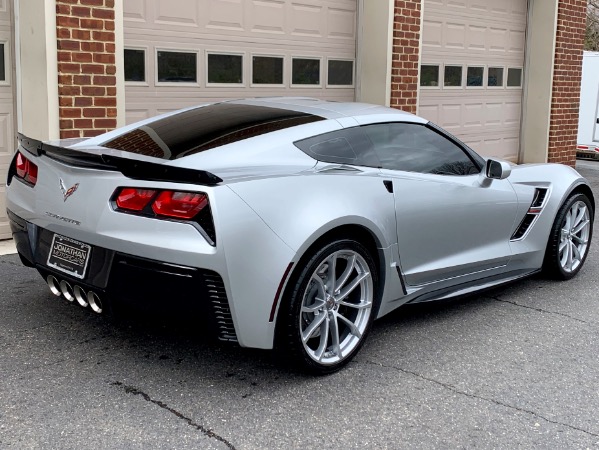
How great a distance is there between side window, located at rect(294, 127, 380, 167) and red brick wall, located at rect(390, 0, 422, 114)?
5294 millimetres

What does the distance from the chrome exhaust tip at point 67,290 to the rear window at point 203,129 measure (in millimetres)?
777

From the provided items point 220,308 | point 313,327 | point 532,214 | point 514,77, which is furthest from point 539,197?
point 514,77

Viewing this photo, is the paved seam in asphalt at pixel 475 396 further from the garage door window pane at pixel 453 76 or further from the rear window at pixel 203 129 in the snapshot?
the garage door window pane at pixel 453 76

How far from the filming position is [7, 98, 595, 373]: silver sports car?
349 centimetres

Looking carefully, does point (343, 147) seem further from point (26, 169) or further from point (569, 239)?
point (569, 239)

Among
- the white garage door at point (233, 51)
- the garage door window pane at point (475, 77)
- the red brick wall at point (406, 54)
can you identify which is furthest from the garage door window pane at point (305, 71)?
the garage door window pane at point (475, 77)

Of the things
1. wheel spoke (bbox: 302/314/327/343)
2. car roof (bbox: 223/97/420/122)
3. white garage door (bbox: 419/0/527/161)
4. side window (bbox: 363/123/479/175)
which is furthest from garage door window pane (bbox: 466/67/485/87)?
wheel spoke (bbox: 302/314/327/343)

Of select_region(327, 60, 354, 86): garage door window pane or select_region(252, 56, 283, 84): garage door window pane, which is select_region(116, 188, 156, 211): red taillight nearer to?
select_region(252, 56, 283, 84): garage door window pane

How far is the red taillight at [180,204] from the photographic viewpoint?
3463 millimetres

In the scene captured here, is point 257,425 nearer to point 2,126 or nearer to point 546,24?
point 2,126

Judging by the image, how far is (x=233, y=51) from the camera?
26.8 feet

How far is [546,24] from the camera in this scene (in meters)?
12.2

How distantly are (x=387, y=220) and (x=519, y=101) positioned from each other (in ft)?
30.3

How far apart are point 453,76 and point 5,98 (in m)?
6.60
